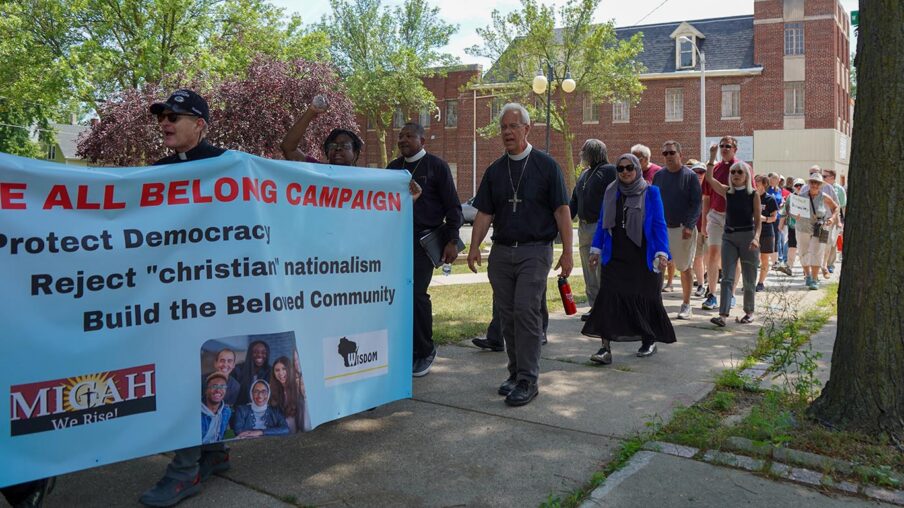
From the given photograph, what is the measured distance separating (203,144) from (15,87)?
2901 centimetres

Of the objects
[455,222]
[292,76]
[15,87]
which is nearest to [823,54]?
[292,76]

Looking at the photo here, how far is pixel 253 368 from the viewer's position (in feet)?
12.2

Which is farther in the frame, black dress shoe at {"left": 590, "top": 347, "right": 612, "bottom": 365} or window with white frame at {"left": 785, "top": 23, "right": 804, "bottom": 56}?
window with white frame at {"left": 785, "top": 23, "right": 804, "bottom": 56}

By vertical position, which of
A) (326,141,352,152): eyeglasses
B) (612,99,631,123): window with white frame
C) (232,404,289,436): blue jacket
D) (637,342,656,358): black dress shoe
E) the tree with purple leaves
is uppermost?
(612,99,631,123): window with white frame

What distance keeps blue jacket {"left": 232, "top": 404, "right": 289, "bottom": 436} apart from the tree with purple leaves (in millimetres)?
22164

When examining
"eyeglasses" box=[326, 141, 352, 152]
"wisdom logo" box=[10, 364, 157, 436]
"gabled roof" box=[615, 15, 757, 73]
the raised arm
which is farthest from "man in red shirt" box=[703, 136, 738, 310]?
"gabled roof" box=[615, 15, 757, 73]

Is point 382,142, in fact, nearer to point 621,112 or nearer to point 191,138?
point 621,112

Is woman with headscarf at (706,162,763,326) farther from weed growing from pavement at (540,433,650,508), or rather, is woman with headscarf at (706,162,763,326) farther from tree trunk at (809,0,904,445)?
weed growing from pavement at (540,433,650,508)

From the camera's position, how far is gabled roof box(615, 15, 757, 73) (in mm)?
43188

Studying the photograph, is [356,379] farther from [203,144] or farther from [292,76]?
[292,76]

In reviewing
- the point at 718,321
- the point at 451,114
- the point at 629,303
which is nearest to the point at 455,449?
the point at 629,303

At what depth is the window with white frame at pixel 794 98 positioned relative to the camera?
1628 inches

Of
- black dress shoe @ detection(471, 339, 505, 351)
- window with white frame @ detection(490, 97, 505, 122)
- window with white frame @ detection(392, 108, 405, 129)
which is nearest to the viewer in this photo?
black dress shoe @ detection(471, 339, 505, 351)

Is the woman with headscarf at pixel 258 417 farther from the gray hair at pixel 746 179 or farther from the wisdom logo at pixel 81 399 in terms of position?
the gray hair at pixel 746 179
